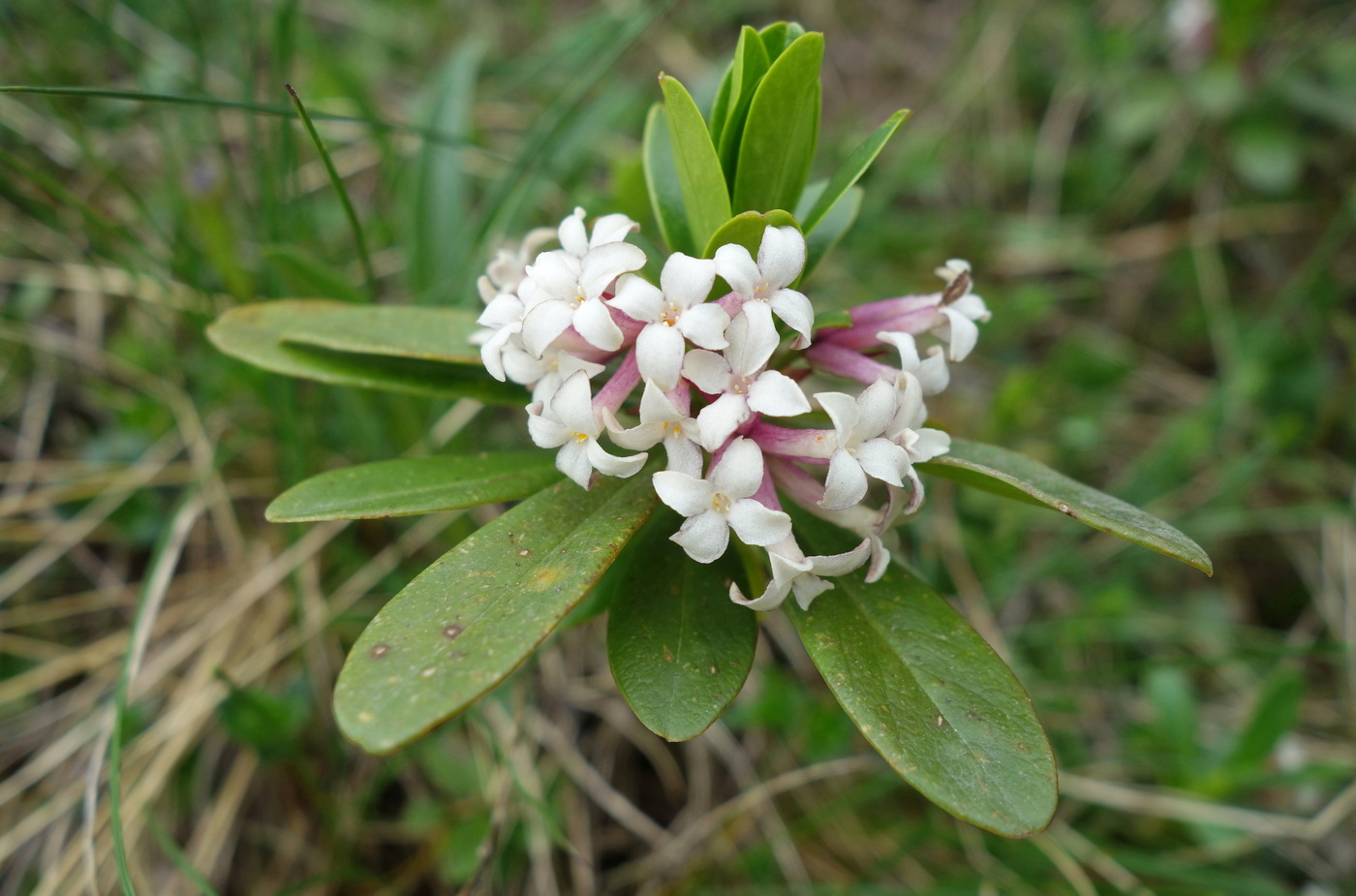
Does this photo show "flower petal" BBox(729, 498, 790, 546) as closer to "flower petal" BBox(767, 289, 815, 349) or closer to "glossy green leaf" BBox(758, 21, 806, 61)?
"flower petal" BBox(767, 289, 815, 349)

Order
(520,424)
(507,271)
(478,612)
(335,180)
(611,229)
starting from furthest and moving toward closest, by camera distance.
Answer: (520,424) → (335,180) → (507,271) → (611,229) → (478,612)

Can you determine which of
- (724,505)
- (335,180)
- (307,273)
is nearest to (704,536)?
(724,505)

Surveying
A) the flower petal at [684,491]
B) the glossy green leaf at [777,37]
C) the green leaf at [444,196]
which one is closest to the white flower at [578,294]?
the flower petal at [684,491]

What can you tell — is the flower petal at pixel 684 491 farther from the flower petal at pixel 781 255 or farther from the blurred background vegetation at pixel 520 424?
the blurred background vegetation at pixel 520 424

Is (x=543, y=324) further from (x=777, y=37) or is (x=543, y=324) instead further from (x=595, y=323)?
(x=777, y=37)

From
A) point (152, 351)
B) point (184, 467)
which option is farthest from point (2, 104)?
point (184, 467)
